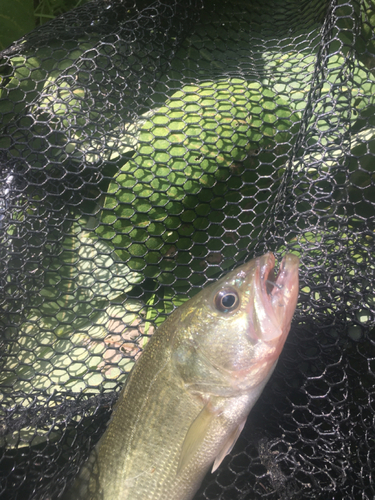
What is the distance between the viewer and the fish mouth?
1318mm

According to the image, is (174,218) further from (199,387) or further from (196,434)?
(196,434)

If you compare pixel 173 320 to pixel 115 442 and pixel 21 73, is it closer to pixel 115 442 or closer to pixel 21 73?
pixel 115 442

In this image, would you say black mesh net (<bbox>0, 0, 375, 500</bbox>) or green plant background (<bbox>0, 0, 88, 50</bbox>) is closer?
black mesh net (<bbox>0, 0, 375, 500</bbox>)

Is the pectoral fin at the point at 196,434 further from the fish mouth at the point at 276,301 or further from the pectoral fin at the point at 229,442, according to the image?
the fish mouth at the point at 276,301

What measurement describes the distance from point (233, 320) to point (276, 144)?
3.69 feet

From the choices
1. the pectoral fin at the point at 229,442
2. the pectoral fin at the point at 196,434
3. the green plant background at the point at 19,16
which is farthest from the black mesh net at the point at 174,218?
the green plant background at the point at 19,16

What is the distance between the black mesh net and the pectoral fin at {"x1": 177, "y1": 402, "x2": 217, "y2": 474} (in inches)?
16.4

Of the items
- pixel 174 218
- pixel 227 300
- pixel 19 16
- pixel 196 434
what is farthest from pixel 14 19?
pixel 196 434

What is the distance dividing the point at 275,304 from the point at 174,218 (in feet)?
2.70

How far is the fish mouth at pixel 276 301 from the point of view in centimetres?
132

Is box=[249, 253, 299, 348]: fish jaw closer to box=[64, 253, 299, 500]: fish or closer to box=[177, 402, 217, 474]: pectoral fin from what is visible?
box=[64, 253, 299, 500]: fish

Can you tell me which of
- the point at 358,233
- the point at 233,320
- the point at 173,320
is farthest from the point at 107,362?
the point at 358,233

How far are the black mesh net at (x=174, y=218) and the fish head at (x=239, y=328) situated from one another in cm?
37

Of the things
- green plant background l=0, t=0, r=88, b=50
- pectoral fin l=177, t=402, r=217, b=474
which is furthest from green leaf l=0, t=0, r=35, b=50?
pectoral fin l=177, t=402, r=217, b=474
